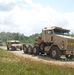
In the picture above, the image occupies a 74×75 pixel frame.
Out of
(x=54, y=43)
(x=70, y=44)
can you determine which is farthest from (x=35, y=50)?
(x=70, y=44)

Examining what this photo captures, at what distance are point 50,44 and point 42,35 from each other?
1.43 metres

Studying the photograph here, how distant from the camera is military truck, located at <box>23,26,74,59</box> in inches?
764

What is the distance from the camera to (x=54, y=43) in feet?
67.4

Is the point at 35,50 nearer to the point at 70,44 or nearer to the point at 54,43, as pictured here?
the point at 54,43

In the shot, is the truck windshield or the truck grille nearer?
the truck grille

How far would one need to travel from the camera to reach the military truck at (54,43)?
1941 cm

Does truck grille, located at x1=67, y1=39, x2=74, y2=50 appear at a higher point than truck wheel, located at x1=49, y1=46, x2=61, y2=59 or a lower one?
higher

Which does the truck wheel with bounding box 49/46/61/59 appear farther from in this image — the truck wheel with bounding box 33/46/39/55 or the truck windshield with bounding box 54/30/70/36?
the truck wheel with bounding box 33/46/39/55

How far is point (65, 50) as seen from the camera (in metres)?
19.5

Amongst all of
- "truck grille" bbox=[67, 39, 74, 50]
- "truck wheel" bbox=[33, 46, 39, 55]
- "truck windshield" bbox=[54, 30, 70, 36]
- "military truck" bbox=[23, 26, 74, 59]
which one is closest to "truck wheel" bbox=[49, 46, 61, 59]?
"military truck" bbox=[23, 26, 74, 59]

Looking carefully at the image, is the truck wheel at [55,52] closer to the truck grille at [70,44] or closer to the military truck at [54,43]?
the military truck at [54,43]

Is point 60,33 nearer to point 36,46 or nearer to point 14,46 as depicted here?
point 36,46

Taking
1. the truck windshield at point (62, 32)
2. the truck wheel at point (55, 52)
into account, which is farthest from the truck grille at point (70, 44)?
the truck windshield at point (62, 32)

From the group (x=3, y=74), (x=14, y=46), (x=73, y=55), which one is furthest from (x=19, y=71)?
(x=14, y=46)
